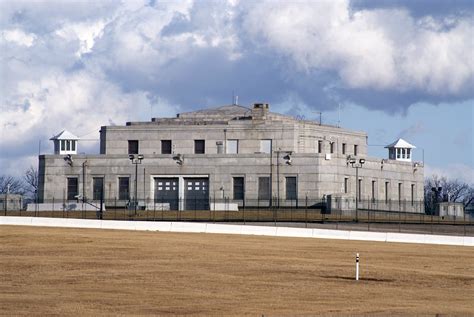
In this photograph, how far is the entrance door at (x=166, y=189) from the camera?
130m

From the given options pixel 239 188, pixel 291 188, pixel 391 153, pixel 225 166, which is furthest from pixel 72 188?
pixel 391 153

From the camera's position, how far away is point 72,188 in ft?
438

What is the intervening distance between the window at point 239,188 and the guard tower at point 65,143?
21497 mm

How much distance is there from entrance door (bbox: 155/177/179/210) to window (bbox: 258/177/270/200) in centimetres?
869

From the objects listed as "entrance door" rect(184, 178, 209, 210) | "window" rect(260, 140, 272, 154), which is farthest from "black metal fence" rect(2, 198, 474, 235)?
"window" rect(260, 140, 272, 154)

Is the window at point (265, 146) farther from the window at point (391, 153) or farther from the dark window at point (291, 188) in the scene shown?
the window at point (391, 153)

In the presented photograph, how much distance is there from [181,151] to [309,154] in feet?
51.9

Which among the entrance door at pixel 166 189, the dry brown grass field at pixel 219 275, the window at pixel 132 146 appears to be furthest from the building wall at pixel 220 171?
the dry brown grass field at pixel 219 275

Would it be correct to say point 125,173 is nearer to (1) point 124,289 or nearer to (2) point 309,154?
(2) point 309,154

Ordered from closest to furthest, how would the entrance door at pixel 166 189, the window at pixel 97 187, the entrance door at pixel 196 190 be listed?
1. the entrance door at pixel 196 190
2. the entrance door at pixel 166 189
3. the window at pixel 97 187

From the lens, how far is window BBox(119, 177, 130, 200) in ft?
429

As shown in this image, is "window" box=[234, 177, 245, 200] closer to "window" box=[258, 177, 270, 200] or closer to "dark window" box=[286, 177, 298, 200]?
"window" box=[258, 177, 270, 200]

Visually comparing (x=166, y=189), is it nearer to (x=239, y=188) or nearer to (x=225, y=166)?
(x=225, y=166)

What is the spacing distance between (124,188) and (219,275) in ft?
236
